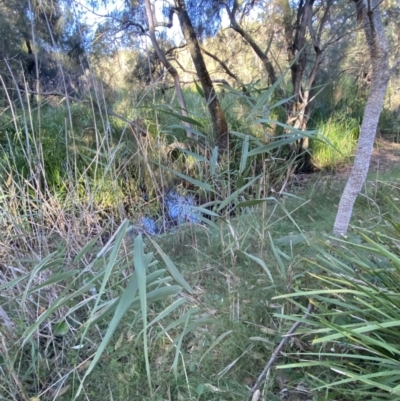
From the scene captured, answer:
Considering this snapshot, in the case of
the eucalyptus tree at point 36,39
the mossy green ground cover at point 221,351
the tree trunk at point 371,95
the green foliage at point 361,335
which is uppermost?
the eucalyptus tree at point 36,39

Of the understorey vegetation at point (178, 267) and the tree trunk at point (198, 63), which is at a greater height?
the tree trunk at point (198, 63)

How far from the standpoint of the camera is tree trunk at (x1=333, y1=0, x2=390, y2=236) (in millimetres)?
1281

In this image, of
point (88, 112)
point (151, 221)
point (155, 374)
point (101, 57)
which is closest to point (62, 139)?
point (88, 112)

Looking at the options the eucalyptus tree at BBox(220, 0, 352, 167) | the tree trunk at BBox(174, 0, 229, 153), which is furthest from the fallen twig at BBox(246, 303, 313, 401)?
the eucalyptus tree at BBox(220, 0, 352, 167)

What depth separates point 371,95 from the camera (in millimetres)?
1389

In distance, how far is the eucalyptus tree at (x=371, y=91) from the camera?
4.20 feet

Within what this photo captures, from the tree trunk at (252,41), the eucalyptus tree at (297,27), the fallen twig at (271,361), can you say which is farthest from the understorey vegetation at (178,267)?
the tree trunk at (252,41)

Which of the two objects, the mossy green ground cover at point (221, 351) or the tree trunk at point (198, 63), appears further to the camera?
the tree trunk at point (198, 63)

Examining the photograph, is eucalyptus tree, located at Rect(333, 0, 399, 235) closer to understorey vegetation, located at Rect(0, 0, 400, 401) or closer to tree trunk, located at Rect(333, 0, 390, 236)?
tree trunk, located at Rect(333, 0, 390, 236)

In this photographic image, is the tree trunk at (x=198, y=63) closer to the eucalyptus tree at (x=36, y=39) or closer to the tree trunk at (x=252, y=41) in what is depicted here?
the tree trunk at (x=252, y=41)

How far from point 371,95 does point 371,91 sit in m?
0.02

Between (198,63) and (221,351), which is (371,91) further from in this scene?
(198,63)

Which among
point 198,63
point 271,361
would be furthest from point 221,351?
point 198,63

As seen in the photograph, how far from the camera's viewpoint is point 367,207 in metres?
2.11
